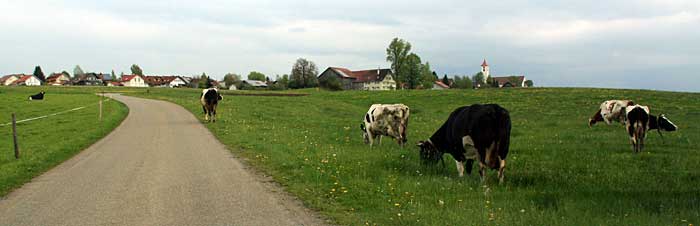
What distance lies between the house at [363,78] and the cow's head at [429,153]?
13249 cm

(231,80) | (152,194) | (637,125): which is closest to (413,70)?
(231,80)

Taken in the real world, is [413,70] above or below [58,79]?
above

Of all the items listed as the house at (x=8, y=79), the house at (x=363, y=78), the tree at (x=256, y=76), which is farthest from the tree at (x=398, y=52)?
the house at (x=8, y=79)

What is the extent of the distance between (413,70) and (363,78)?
4010cm

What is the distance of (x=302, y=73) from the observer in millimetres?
121188

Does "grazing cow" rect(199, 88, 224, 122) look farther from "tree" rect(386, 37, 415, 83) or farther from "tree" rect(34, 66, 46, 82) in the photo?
"tree" rect(34, 66, 46, 82)

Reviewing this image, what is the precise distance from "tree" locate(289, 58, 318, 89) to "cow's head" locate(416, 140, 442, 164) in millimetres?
106674

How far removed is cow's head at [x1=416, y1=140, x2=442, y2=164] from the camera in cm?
1248

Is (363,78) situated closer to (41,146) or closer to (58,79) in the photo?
(58,79)

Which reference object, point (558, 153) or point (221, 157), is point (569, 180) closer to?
point (558, 153)

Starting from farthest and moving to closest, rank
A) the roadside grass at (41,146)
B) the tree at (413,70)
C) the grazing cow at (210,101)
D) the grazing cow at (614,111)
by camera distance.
A: 1. the tree at (413,70)
2. the grazing cow at (210,101)
3. the grazing cow at (614,111)
4. the roadside grass at (41,146)

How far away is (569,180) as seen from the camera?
35.2 feet

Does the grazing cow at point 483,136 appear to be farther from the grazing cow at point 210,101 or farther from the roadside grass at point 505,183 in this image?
the grazing cow at point 210,101

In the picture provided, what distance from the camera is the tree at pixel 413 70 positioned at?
4491 inches
